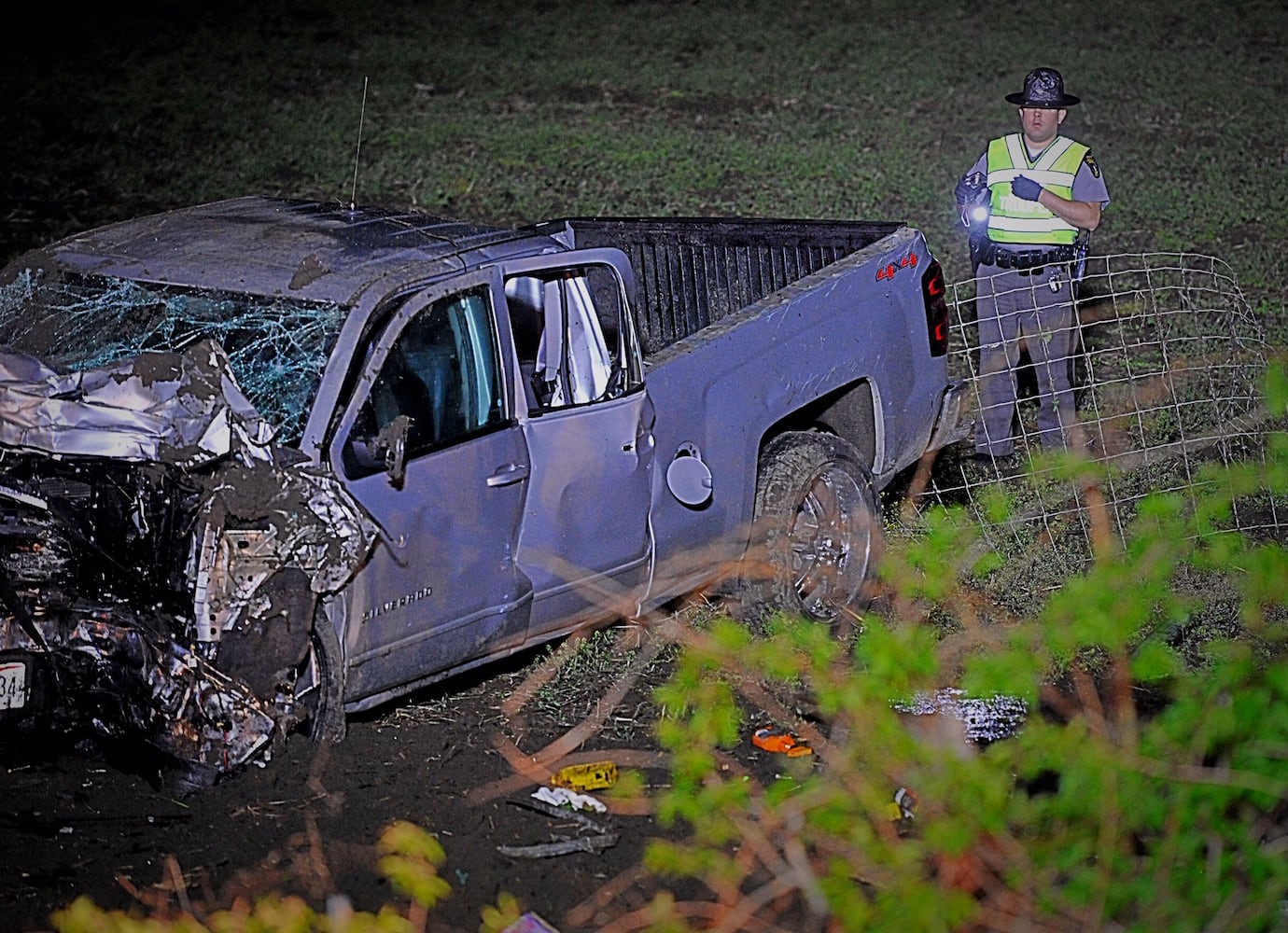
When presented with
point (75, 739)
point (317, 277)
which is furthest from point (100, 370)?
point (75, 739)

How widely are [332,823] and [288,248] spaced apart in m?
2.01

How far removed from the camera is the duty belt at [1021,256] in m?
8.74

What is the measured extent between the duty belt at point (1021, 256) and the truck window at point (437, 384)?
3.82 meters

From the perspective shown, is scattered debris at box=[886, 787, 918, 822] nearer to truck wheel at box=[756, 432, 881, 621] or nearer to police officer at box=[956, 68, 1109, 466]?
truck wheel at box=[756, 432, 881, 621]

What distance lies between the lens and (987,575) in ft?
25.5

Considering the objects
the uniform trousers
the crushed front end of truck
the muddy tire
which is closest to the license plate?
the crushed front end of truck

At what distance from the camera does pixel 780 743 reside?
6184 millimetres

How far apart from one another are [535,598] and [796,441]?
5.49 feet

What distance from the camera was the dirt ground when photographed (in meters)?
5.08

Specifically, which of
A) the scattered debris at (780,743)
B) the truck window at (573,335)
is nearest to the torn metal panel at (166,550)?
the truck window at (573,335)

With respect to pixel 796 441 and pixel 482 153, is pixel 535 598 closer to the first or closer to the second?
→ pixel 796 441

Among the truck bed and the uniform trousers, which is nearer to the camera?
the truck bed

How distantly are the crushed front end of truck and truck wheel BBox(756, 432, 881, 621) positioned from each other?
7.21ft

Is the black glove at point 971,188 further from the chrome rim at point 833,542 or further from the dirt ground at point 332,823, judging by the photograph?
the dirt ground at point 332,823
